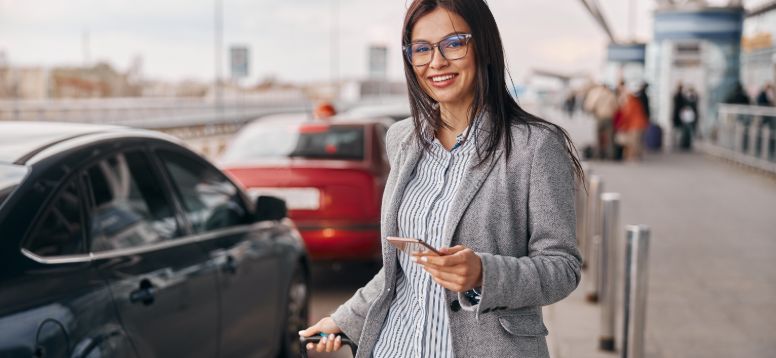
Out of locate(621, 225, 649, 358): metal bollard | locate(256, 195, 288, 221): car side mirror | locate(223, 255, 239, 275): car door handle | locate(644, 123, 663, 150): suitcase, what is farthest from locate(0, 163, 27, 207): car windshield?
locate(644, 123, 663, 150): suitcase

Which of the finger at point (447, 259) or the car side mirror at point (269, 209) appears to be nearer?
the finger at point (447, 259)

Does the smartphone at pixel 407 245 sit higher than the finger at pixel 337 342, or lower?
higher

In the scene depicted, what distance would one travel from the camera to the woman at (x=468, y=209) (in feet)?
7.19

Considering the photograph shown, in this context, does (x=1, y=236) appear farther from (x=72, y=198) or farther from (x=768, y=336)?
(x=768, y=336)

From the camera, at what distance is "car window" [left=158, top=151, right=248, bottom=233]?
4.70m

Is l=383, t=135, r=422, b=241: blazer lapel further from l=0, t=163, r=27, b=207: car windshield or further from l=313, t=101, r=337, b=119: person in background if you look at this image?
l=313, t=101, r=337, b=119: person in background

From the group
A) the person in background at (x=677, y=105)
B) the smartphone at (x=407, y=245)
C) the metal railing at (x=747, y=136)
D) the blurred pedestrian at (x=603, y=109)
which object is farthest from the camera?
the person in background at (x=677, y=105)

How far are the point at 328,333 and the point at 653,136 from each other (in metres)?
24.4

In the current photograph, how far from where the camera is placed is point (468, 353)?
2281mm

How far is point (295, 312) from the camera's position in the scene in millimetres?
5863

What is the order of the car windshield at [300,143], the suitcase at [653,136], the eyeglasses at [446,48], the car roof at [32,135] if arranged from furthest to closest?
the suitcase at [653,136], the car windshield at [300,143], the car roof at [32,135], the eyeglasses at [446,48]

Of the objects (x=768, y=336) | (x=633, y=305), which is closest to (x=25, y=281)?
(x=633, y=305)

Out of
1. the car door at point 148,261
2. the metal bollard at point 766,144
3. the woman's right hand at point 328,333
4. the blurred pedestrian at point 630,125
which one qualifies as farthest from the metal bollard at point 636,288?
the blurred pedestrian at point 630,125

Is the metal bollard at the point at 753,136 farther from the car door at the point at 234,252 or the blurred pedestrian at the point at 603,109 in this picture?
the car door at the point at 234,252
